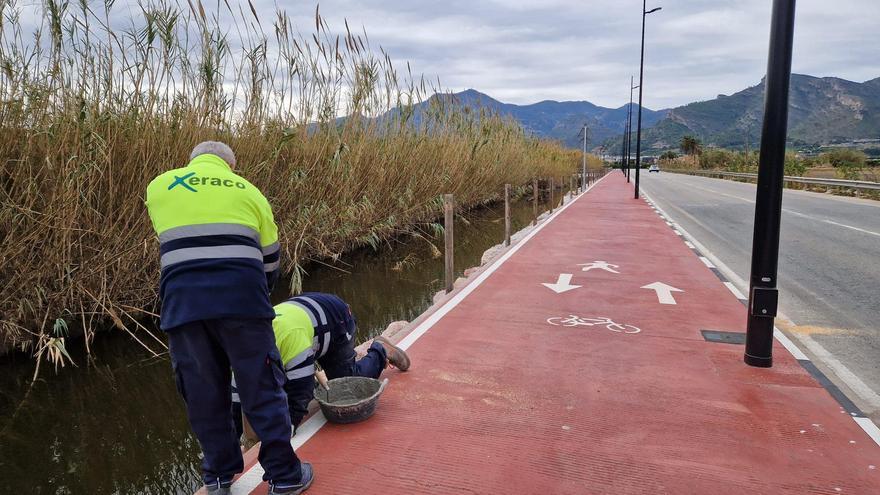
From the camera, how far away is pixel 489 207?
22062 mm

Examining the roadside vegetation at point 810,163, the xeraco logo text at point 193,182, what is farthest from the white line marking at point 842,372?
the roadside vegetation at point 810,163

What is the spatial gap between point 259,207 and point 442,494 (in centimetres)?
163

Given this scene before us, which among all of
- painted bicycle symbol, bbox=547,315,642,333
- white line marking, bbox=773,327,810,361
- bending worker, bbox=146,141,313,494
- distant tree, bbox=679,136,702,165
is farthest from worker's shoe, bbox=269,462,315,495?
distant tree, bbox=679,136,702,165

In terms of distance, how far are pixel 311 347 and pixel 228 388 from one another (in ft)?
2.19

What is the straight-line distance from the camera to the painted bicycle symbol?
5.70 meters

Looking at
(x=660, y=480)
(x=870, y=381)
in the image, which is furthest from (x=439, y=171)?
(x=660, y=480)

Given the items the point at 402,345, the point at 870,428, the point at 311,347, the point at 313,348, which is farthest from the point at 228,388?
the point at 870,428

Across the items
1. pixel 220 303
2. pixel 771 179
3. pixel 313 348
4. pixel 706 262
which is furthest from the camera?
pixel 706 262

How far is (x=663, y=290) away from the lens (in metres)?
7.36

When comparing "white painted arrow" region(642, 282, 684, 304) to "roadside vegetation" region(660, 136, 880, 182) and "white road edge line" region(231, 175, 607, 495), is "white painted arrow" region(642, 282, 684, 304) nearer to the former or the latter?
"white road edge line" region(231, 175, 607, 495)

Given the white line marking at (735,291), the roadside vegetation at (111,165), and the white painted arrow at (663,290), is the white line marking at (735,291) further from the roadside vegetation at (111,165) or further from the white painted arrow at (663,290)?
the roadside vegetation at (111,165)

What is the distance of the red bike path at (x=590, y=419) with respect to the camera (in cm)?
301

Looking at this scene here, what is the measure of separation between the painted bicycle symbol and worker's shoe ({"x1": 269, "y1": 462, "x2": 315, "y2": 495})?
3455 mm

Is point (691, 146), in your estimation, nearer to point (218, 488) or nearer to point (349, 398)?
point (349, 398)
